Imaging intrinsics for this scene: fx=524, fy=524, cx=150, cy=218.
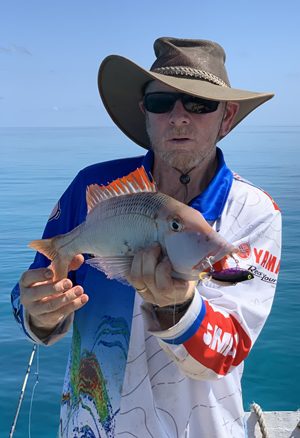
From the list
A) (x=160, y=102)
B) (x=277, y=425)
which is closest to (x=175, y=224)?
(x=160, y=102)

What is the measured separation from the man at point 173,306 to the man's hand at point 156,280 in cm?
13

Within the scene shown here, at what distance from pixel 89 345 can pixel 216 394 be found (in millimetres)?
683

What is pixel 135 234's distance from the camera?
203cm

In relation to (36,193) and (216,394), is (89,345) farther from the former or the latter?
(36,193)

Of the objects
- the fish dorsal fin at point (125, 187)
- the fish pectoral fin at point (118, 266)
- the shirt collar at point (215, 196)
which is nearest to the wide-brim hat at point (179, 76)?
the shirt collar at point (215, 196)

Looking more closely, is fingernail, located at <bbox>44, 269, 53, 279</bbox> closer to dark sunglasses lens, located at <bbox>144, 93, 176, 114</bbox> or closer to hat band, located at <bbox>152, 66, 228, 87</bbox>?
dark sunglasses lens, located at <bbox>144, 93, 176, 114</bbox>

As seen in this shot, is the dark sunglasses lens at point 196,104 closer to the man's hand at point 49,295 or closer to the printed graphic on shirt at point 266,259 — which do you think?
the printed graphic on shirt at point 266,259

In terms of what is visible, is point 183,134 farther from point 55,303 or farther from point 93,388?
point 93,388

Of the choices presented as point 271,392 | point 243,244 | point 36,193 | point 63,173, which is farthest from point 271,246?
point 63,173

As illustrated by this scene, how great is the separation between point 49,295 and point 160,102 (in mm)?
1097

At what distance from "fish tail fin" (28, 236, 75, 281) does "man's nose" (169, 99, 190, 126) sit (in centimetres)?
79

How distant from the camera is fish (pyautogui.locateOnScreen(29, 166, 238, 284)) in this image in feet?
6.04

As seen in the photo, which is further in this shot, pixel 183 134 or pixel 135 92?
pixel 135 92

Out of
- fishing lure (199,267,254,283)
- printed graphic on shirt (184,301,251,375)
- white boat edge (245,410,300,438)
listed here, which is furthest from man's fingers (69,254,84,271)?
white boat edge (245,410,300,438)
